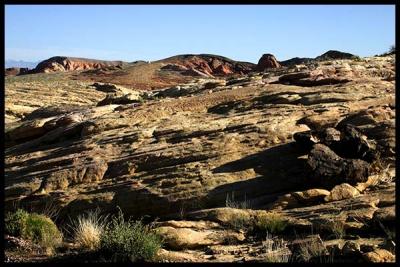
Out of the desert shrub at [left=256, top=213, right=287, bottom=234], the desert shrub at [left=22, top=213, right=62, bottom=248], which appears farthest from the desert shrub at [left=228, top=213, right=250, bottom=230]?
the desert shrub at [left=22, top=213, right=62, bottom=248]

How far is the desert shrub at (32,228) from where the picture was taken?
9.69 metres

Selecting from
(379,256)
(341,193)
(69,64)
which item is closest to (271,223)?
(341,193)

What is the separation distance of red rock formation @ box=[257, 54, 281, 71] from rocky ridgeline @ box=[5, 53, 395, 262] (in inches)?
1865

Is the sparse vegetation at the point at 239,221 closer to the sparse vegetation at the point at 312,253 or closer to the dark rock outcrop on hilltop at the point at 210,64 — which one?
the sparse vegetation at the point at 312,253

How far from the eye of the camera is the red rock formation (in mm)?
65500

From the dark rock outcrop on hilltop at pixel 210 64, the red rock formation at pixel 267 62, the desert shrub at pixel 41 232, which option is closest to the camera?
the desert shrub at pixel 41 232

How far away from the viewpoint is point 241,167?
11578mm

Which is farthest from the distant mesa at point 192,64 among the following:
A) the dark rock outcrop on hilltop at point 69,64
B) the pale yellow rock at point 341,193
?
the pale yellow rock at point 341,193

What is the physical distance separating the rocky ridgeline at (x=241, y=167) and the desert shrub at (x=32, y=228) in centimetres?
145

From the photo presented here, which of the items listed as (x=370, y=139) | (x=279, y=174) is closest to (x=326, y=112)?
(x=370, y=139)

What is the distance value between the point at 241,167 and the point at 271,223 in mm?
2767

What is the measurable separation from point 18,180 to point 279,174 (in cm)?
671

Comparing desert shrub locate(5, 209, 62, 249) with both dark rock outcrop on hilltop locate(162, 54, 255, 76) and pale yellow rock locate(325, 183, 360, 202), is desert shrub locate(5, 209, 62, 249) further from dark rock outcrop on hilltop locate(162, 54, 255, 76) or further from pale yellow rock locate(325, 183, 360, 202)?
dark rock outcrop on hilltop locate(162, 54, 255, 76)

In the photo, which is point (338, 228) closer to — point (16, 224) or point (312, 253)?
point (312, 253)
